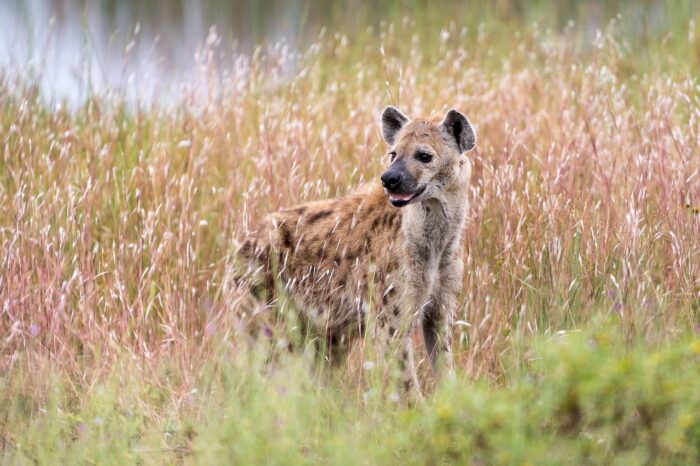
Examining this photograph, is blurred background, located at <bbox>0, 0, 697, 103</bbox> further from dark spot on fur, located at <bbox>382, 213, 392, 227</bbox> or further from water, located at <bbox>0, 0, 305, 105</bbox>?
dark spot on fur, located at <bbox>382, 213, 392, 227</bbox>

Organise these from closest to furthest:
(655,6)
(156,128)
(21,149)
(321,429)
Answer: (321,429) < (21,149) < (156,128) < (655,6)

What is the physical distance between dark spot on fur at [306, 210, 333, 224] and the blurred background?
2.46 meters

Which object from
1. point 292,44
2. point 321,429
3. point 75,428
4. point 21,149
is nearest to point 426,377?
point 321,429

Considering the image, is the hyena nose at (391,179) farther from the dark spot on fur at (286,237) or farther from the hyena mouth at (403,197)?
the dark spot on fur at (286,237)

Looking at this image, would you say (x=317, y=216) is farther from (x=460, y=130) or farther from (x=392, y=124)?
(x=460, y=130)

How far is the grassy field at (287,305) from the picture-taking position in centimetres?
401

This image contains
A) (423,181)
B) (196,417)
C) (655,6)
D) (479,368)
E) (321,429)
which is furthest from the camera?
(655,6)

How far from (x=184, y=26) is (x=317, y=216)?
334 inches

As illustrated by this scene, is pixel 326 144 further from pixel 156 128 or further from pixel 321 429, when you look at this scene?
pixel 321 429

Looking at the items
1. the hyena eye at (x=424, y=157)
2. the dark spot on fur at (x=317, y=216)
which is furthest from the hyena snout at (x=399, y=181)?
the dark spot on fur at (x=317, y=216)

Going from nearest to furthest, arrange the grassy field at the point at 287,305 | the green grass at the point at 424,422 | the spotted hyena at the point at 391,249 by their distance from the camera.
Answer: the green grass at the point at 424,422, the grassy field at the point at 287,305, the spotted hyena at the point at 391,249

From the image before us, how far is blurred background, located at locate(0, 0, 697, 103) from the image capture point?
878 cm

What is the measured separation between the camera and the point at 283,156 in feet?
24.4

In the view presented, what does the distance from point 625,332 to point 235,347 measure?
81.1 inches
